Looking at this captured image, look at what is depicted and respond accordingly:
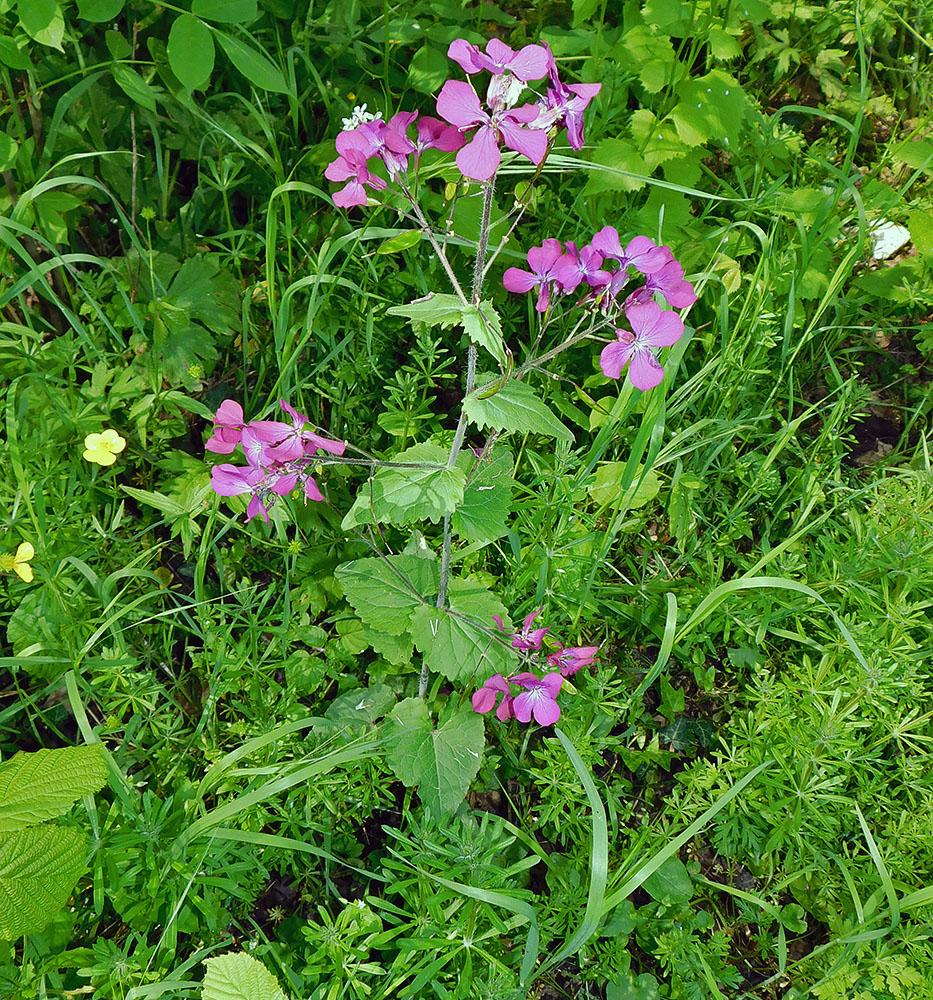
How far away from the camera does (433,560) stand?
218 centimetres

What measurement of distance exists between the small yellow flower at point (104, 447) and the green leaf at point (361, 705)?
963 millimetres

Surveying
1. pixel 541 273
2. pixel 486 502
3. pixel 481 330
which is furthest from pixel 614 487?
pixel 481 330

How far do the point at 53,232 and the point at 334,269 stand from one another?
0.86 m

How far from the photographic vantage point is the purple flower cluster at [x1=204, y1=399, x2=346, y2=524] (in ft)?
5.60

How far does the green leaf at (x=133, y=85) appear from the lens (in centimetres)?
225

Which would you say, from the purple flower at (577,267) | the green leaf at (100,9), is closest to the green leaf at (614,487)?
the purple flower at (577,267)

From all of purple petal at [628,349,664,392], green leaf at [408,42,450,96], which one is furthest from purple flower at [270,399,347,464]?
green leaf at [408,42,450,96]

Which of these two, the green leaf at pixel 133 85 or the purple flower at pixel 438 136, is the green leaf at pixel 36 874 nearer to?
the purple flower at pixel 438 136

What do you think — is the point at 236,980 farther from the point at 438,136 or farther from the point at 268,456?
the point at 438,136

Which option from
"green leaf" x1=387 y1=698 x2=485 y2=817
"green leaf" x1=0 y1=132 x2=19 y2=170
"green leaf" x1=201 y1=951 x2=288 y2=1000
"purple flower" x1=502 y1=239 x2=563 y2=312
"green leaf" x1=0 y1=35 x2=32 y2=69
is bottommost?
"green leaf" x1=387 y1=698 x2=485 y2=817

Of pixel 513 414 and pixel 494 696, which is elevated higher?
pixel 513 414

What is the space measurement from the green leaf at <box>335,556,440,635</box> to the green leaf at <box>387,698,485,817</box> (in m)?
0.24

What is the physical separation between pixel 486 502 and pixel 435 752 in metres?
0.66

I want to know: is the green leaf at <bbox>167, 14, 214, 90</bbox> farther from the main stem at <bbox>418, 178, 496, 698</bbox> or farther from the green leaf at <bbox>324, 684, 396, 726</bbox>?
the green leaf at <bbox>324, 684, 396, 726</bbox>
